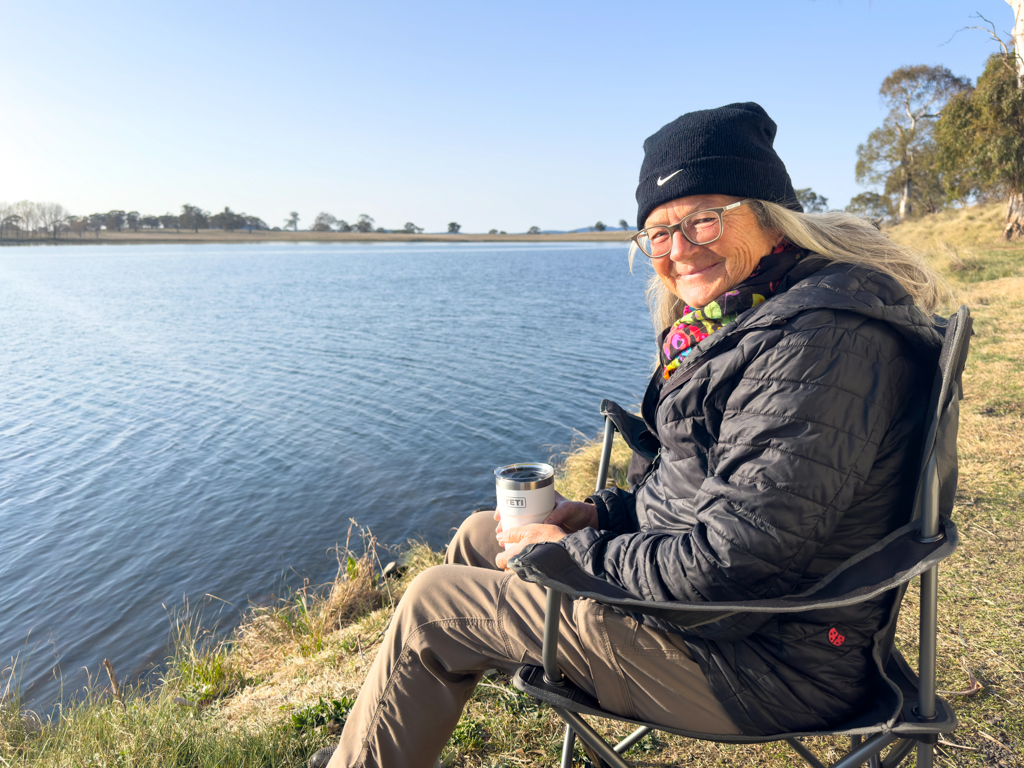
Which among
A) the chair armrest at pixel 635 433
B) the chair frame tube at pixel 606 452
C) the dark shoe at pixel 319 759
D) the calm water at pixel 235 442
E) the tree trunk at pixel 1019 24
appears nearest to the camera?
the dark shoe at pixel 319 759

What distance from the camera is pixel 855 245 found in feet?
6.13

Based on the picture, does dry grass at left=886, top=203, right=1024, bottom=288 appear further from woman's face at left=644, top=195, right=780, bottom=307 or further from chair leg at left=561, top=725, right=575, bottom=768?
chair leg at left=561, top=725, right=575, bottom=768

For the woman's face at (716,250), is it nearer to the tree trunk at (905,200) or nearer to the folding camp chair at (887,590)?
the folding camp chair at (887,590)

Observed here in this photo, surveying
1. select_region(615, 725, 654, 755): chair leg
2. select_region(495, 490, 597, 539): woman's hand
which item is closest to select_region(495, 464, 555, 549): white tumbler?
select_region(495, 490, 597, 539): woman's hand

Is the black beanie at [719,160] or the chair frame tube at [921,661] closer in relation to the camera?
the chair frame tube at [921,661]

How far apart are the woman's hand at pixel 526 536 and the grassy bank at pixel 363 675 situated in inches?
36.7

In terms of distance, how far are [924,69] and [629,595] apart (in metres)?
50.4

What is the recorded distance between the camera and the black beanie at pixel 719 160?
77.4 inches

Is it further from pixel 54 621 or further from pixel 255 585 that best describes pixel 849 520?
pixel 54 621

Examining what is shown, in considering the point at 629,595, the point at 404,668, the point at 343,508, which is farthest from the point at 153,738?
the point at 343,508

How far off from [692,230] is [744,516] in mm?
973

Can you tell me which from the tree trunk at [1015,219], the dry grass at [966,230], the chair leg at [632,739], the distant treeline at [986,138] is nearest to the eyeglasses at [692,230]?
the chair leg at [632,739]

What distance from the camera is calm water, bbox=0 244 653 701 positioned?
650 cm

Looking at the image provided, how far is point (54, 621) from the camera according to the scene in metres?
6.05
